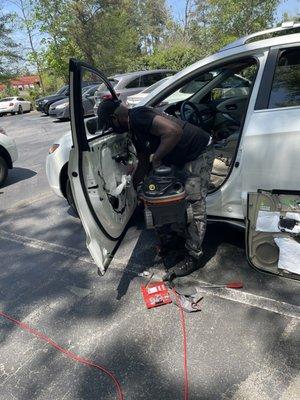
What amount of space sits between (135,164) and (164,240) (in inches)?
29.5

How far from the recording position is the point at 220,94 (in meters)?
4.88

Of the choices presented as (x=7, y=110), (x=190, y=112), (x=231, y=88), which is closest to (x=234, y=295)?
(x=190, y=112)

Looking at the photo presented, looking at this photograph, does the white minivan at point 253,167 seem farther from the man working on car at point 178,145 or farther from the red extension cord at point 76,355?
the red extension cord at point 76,355

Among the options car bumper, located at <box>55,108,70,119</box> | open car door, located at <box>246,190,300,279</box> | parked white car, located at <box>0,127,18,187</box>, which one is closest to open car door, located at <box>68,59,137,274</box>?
open car door, located at <box>246,190,300,279</box>

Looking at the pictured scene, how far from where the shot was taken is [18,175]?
7.05 meters

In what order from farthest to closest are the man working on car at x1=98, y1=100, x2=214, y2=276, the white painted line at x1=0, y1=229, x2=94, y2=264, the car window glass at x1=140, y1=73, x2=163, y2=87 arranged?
the car window glass at x1=140, y1=73, x2=163, y2=87 → the white painted line at x1=0, y1=229, x2=94, y2=264 → the man working on car at x1=98, y1=100, x2=214, y2=276

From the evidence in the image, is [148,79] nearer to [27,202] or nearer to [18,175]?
[18,175]

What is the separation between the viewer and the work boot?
124 inches

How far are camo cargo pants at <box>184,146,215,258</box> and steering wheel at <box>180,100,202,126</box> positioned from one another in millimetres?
861

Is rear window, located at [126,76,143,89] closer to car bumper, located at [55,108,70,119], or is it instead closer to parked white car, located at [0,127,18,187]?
car bumper, located at [55,108,70,119]

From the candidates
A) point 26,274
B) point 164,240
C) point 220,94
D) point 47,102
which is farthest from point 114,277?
point 47,102

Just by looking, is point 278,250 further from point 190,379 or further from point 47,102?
point 47,102

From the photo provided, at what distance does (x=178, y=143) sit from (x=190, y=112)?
44.4 inches

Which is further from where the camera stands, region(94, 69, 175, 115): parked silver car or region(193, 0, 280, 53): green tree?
region(193, 0, 280, 53): green tree
